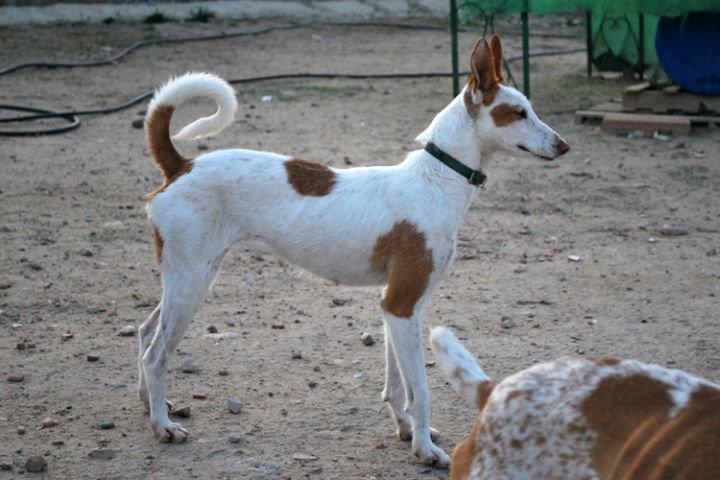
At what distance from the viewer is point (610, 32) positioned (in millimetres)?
14031

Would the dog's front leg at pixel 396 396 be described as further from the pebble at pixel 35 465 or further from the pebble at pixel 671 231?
the pebble at pixel 671 231

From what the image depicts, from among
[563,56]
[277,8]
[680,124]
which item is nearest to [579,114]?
[680,124]

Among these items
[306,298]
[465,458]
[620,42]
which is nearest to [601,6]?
[620,42]

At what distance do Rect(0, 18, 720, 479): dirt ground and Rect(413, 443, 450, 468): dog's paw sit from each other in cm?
4

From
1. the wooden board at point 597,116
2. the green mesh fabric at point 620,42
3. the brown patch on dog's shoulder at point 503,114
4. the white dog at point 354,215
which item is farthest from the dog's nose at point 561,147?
the green mesh fabric at point 620,42

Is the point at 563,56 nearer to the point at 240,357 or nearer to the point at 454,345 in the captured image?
the point at 240,357

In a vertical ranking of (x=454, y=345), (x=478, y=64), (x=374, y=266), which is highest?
(x=478, y=64)

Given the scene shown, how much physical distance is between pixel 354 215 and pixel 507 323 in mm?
1621

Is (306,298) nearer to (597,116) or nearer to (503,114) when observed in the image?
(503,114)

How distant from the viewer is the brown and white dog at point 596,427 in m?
2.79

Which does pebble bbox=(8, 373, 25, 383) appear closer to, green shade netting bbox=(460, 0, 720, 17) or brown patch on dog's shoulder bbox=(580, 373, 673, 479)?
brown patch on dog's shoulder bbox=(580, 373, 673, 479)

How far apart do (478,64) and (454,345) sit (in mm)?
1958

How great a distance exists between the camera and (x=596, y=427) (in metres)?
2.95

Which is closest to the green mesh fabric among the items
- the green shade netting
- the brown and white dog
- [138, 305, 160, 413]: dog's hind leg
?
the green shade netting
